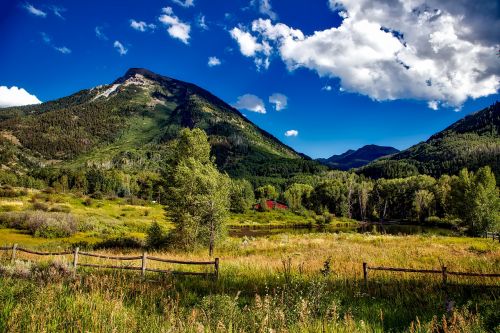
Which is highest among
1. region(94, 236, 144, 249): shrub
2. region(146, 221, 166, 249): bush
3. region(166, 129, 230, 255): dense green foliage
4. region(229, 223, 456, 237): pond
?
region(166, 129, 230, 255): dense green foliage

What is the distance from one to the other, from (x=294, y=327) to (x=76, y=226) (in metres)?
54.4

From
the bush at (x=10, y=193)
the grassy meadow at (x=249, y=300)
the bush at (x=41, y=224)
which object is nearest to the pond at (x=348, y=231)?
the bush at (x=41, y=224)

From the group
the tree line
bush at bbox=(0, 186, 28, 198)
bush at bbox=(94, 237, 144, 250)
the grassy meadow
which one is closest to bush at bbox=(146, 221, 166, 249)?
the tree line

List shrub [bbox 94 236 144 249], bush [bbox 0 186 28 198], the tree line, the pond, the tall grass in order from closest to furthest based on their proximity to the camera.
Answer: the tall grass < the tree line < shrub [bbox 94 236 144 249] < the pond < bush [bbox 0 186 28 198]

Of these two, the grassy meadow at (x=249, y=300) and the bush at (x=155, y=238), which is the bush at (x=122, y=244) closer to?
the bush at (x=155, y=238)

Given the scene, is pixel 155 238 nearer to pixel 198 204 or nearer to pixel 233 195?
pixel 198 204

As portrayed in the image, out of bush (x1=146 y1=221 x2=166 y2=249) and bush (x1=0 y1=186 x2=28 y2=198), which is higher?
bush (x1=0 y1=186 x2=28 y2=198)

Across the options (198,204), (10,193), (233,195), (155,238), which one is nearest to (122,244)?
(155,238)

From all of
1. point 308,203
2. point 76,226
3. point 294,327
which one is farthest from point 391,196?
point 294,327

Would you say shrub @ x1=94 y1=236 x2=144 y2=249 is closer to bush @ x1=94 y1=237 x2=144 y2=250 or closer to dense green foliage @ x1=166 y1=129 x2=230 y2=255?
bush @ x1=94 y1=237 x2=144 y2=250

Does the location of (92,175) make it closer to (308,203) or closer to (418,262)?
(308,203)

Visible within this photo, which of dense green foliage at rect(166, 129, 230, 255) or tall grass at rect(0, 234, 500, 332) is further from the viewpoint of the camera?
dense green foliage at rect(166, 129, 230, 255)

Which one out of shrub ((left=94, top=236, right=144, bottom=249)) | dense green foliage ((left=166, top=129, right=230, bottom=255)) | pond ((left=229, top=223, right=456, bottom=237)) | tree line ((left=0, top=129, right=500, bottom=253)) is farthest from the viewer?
pond ((left=229, top=223, right=456, bottom=237))

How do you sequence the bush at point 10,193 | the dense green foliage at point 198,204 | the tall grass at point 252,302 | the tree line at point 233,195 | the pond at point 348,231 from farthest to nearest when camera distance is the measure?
the bush at point 10,193, the pond at point 348,231, the tree line at point 233,195, the dense green foliage at point 198,204, the tall grass at point 252,302
